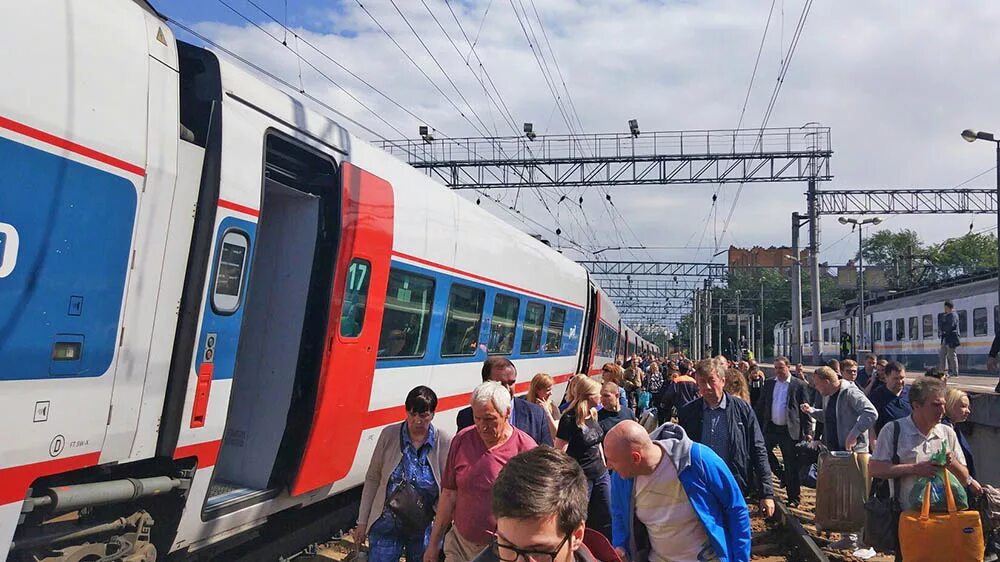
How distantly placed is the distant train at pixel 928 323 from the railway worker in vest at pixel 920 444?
22.6m

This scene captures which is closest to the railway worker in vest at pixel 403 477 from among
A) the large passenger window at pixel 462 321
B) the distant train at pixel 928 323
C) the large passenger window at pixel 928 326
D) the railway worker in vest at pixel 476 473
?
the railway worker in vest at pixel 476 473

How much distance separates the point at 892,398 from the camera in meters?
8.60

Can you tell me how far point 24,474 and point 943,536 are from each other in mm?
5254

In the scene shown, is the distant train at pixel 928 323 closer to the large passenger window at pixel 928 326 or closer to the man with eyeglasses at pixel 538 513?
the large passenger window at pixel 928 326

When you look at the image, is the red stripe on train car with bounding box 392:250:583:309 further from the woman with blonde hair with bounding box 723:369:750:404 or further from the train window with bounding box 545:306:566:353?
the woman with blonde hair with bounding box 723:369:750:404

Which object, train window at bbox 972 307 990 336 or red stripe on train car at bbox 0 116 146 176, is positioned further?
train window at bbox 972 307 990 336

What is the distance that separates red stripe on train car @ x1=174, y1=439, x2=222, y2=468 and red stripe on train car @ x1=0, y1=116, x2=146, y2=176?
5.25ft

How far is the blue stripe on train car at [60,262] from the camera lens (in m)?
3.61

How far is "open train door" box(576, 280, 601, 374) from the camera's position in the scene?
1858cm

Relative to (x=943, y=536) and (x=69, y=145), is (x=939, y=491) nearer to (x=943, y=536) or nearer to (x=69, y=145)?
(x=943, y=536)

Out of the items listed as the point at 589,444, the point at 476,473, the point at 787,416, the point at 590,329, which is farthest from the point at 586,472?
the point at 590,329

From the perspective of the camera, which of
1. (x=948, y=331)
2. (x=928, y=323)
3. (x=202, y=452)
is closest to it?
(x=202, y=452)

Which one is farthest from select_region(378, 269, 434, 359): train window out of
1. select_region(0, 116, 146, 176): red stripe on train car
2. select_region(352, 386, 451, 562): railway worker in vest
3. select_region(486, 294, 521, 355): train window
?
select_region(0, 116, 146, 176): red stripe on train car

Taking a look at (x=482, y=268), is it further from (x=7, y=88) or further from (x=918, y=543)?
(x=7, y=88)
